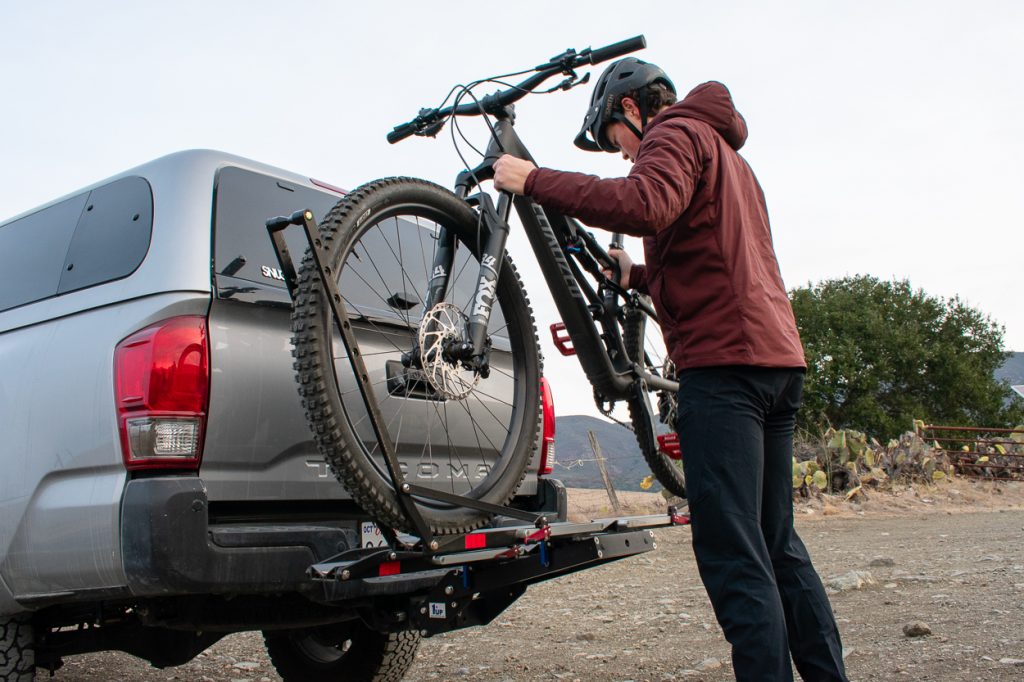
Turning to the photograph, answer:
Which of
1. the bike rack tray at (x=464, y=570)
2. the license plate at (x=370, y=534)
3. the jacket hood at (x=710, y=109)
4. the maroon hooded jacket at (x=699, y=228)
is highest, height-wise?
the jacket hood at (x=710, y=109)

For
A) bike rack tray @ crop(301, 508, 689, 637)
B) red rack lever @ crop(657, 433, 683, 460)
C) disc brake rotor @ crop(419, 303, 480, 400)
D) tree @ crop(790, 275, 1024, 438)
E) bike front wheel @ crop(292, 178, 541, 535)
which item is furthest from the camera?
tree @ crop(790, 275, 1024, 438)

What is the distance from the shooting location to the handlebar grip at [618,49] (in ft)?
11.0

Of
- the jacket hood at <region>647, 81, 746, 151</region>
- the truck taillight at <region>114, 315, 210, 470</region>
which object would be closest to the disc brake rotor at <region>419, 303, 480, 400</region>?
the truck taillight at <region>114, 315, 210, 470</region>

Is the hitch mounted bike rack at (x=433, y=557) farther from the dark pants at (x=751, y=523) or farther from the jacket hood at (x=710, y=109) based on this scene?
the jacket hood at (x=710, y=109)

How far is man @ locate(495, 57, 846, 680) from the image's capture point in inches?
86.0

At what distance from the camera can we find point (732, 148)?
2.63 metres

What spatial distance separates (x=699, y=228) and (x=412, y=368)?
1.17 m

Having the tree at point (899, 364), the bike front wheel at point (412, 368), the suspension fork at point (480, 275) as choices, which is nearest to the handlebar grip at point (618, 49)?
the suspension fork at point (480, 275)

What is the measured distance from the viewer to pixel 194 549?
2.36m

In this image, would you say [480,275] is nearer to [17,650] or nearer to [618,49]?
[618,49]

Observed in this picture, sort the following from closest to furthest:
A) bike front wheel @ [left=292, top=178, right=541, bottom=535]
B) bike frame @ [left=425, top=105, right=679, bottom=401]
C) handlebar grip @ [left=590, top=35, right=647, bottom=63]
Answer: bike front wheel @ [left=292, top=178, right=541, bottom=535] → bike frame @ [left=425, top=105, right=679, bottom=401] → handlebar grip @ [left=590, top=35, right=647, bottom=63]

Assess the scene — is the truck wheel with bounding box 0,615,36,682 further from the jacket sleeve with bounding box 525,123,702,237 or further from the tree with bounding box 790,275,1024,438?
the tree with bounding box 790,275,1024,438

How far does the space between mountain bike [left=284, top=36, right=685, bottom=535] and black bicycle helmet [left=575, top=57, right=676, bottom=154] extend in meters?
0.32

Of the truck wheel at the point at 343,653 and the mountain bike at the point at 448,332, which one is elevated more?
the mountain bike at the point at 448,332
